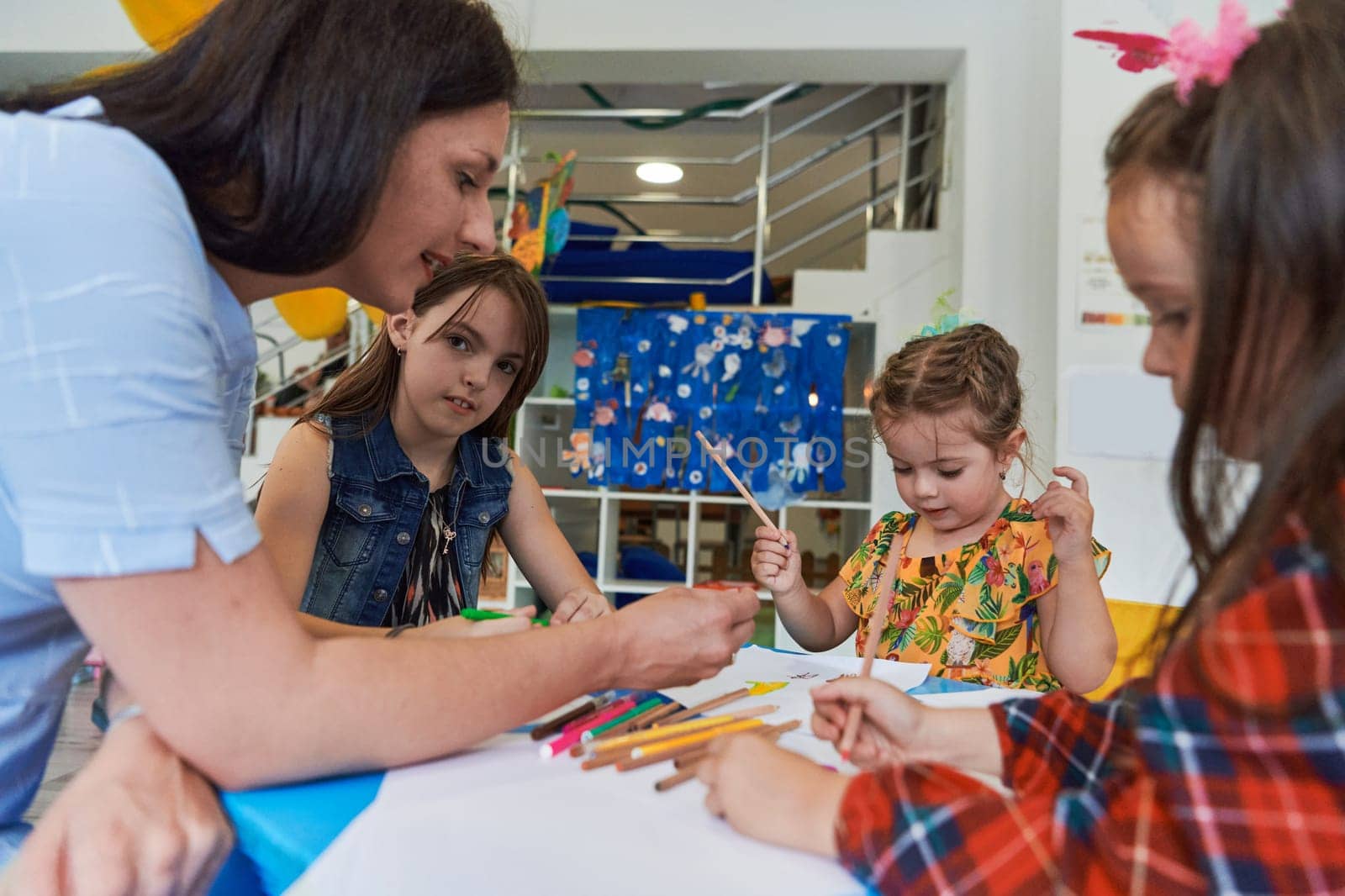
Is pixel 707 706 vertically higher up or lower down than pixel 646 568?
higher up

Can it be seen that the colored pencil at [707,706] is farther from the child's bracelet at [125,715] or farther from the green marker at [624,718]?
the child's bracelet at [125,715]

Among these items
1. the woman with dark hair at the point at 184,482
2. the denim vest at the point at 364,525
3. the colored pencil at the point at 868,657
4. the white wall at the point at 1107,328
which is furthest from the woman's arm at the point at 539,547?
the white wall at the point at 1107,328

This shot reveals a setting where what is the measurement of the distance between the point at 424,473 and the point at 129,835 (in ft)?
Answer: 2.75

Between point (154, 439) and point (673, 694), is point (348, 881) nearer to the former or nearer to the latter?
point (154, 439)

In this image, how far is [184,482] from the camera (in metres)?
0.55

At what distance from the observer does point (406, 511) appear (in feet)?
4.33

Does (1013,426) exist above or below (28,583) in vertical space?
above

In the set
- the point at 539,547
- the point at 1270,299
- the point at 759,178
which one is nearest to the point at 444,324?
the point at 539,547

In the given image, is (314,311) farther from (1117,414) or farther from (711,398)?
(1117,414)

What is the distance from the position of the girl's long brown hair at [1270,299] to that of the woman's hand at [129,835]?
0.57 meters

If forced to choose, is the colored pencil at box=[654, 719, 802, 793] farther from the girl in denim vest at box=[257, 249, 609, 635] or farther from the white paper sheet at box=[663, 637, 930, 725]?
the girl in denim vest at box=[257, 249, 609, 635]

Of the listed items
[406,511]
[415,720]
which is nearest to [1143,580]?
[406,511]

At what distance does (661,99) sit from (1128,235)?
14.4 feet

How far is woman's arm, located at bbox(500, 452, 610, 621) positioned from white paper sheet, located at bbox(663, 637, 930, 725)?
433 millimetres
